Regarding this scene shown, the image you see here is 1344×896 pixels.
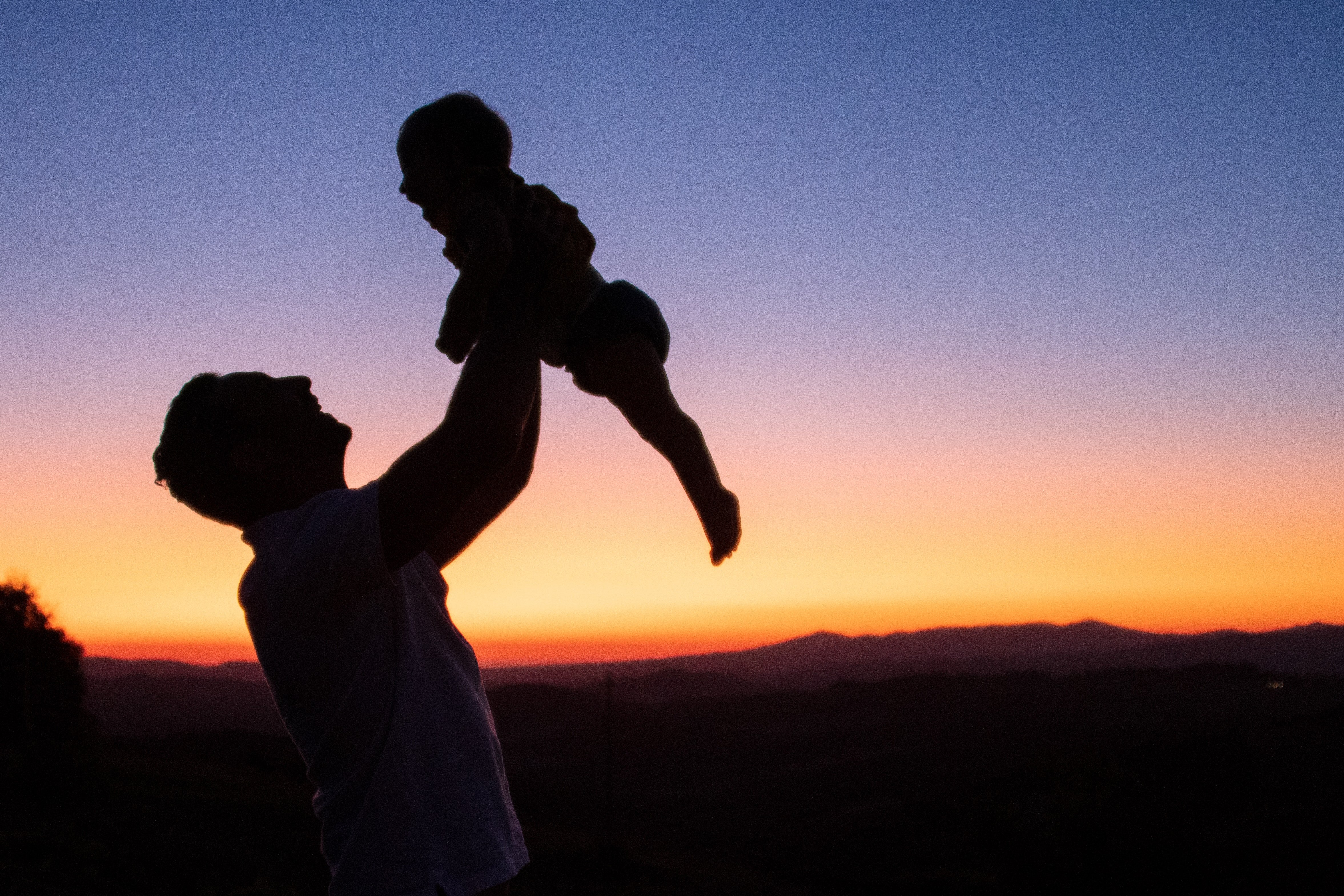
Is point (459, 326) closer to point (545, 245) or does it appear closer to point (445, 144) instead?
point (545, 245)

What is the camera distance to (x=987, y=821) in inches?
1175

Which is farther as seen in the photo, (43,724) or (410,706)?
(43,724)

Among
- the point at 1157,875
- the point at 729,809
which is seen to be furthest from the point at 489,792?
Result: the point at 729,809

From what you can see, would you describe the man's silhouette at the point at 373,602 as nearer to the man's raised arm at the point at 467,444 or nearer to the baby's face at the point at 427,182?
the man's raised arm at the point at 467,444

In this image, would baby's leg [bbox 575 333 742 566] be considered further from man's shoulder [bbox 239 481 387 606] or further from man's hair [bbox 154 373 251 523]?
man's hair [bbox 154 373 251 523]

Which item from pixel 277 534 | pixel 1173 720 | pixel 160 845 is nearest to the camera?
pixel 277 534

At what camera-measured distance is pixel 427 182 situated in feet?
6.17

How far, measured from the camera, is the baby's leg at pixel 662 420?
1.99 metres

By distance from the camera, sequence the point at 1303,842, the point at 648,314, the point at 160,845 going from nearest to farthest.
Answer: the point at 648,314 → the point at 160,845 → the point at 1303,842

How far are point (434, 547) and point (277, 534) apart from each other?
1.60 ft

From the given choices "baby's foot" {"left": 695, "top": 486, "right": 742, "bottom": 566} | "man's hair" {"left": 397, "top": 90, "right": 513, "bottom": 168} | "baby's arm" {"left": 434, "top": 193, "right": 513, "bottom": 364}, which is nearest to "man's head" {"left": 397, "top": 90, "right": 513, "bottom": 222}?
"man's hair" {"left": 397, "top": 90, "right": 513, "bottom": 168}

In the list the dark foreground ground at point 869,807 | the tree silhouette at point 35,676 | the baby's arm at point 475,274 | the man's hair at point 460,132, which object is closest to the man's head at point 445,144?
the man's hair at point 460,132

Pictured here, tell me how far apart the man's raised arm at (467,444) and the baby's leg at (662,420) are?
42cm

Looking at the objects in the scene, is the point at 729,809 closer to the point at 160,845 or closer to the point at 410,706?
the point at 160,845
